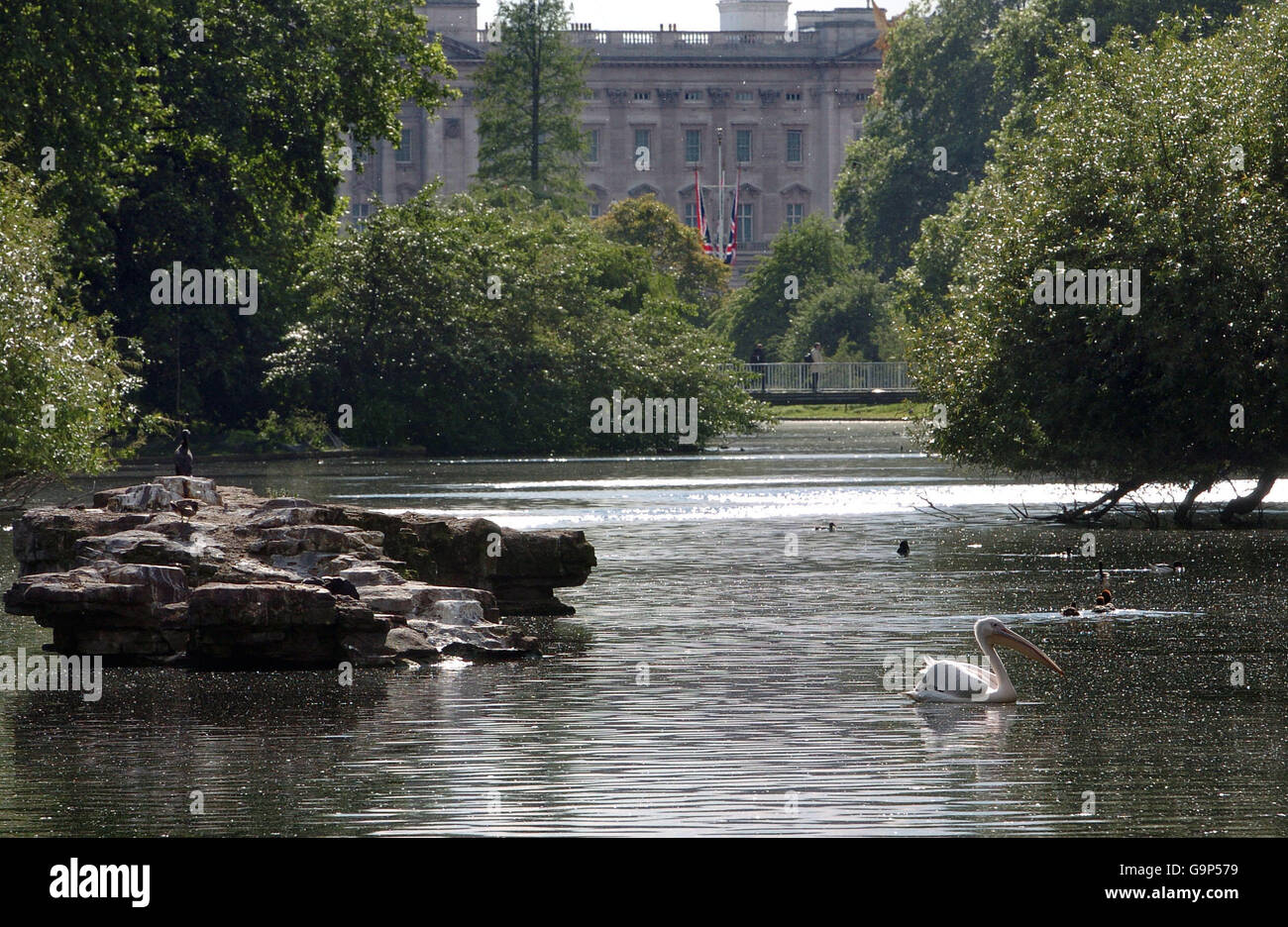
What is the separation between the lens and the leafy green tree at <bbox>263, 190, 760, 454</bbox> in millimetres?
74938

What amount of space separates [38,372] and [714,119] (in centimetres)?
15123

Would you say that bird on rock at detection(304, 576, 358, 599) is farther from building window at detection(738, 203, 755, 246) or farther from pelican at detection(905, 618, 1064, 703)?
building window at detection(738, 203, 755, 246)

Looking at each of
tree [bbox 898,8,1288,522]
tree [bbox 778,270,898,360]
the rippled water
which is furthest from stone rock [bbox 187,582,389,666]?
tree [bbox 778,270,898,360]

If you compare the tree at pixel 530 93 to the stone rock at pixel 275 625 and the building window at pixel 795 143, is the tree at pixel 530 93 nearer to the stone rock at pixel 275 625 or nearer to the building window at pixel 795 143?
the building window at pixel 795 143

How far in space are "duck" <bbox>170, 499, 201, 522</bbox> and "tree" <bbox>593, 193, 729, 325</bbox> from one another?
112 meters

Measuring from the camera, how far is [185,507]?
84.4 ft

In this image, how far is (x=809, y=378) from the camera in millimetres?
120000

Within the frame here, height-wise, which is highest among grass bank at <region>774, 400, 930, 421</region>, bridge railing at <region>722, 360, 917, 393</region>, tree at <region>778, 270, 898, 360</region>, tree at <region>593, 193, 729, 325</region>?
tree at <region>593, 193, 729, 325</region>

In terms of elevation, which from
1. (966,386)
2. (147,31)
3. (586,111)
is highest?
(586,111)

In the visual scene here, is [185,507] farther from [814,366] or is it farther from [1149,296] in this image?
[814,366]
